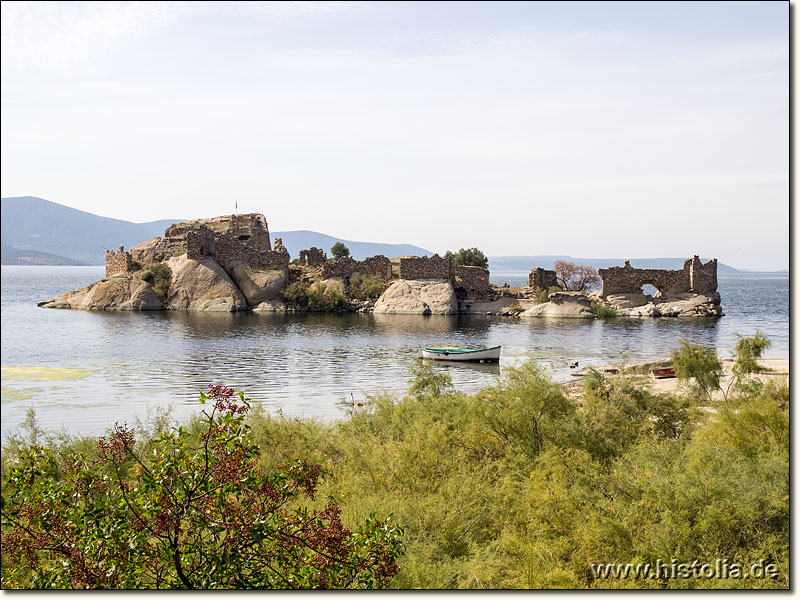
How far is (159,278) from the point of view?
→ 35156mm

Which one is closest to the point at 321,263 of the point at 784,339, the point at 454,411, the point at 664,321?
the point at 664,321

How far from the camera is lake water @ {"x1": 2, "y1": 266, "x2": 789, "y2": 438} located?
12.3m

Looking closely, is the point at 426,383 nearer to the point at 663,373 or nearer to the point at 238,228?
the point at 663,373

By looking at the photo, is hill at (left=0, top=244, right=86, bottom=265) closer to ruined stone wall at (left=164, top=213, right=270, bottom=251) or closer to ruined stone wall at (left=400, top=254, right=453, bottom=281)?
ruined stone wall at (left=164, top=213, right=270, bottom=251)

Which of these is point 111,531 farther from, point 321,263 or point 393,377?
point 321,263

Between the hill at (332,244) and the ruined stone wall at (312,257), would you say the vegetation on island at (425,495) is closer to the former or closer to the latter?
the hill at (332,244)

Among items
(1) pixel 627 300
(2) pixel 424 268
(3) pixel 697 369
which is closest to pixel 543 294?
(1) pixel 627 300

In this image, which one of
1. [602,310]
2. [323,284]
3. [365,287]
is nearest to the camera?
[323,284]

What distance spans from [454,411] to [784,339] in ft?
73.8

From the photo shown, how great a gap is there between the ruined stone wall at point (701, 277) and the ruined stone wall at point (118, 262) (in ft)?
117

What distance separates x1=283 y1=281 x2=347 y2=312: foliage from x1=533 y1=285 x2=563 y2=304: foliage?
1241cm

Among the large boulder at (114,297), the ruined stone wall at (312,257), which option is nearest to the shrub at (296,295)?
the ruined stone wall at (312,257)

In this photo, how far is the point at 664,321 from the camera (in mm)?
39062

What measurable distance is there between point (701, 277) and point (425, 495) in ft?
143
